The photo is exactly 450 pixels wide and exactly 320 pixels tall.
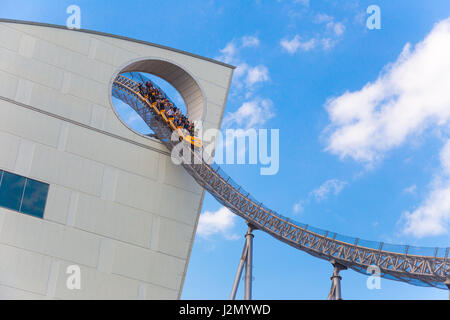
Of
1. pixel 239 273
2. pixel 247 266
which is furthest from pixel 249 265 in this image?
→ pixel 239 273

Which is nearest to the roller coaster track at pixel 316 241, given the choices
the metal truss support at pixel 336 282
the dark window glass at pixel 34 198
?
the metal truss support at pixel 336 282

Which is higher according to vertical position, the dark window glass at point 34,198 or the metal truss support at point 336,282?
the dark window glass at point 34,198

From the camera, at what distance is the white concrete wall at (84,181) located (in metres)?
23.0

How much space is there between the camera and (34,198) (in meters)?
23.8

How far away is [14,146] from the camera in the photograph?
24.3 meters

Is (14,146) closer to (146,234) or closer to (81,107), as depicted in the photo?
(81,107)

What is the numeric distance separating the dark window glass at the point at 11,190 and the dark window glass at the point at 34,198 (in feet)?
0.68

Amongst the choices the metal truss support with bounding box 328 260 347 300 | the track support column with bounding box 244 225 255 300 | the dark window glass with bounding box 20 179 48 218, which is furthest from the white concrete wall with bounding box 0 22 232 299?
the metal truss support with bounding box 328 260 347 300

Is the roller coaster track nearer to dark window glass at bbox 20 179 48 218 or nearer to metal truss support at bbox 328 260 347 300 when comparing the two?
metal truss support at bbox 328 260 347 300

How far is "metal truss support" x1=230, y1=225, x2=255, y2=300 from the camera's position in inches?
944

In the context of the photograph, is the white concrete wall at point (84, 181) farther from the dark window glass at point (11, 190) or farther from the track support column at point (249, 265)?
the track support column at point (249, 265)

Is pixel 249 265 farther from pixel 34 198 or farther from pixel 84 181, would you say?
pixel 34 198

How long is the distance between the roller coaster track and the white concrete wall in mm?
1404
